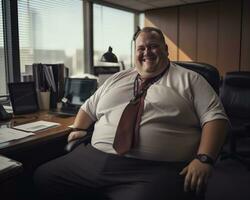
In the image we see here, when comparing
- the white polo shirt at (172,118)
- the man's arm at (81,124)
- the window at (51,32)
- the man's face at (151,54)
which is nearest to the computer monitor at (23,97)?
the window at (51,32)

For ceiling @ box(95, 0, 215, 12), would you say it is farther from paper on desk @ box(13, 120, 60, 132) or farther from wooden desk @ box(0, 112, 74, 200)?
paper on desk @ box(13, 120, 60, 132)

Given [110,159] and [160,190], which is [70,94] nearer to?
[110,159]

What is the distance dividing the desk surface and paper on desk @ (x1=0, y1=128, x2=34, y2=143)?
0.04 m

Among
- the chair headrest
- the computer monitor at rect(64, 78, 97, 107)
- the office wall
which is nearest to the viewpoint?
the computer monitor at rect(64, 78, 97, 107)

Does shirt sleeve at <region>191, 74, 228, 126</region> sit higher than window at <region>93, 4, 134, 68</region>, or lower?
lower

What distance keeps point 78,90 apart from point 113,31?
216 cm

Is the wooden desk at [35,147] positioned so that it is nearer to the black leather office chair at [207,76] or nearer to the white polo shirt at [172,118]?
the black leather office chair at [207,76]

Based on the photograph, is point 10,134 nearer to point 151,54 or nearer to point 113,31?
Result: point 151,54

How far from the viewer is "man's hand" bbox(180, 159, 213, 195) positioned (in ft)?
4.06

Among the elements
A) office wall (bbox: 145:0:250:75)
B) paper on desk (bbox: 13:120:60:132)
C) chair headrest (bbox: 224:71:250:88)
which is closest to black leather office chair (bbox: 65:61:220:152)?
paper on desk (bbox: 13:120:60:132)

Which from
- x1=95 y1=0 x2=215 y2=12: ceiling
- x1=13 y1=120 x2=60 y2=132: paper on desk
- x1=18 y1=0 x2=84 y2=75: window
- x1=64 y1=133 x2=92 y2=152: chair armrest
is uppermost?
x1=95 y1=0 x2=215 y2=12: ceiling

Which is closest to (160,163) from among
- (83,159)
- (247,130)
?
(83,159)

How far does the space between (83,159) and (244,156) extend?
2412 mm

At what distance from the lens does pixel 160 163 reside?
1434 mm
